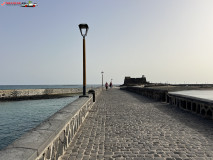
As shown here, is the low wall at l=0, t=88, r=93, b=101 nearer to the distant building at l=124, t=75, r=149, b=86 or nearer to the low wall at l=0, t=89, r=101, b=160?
the distant building at l=124, t=75, r=149, b=86

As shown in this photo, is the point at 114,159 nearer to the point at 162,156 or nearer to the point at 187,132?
the point at 162,156

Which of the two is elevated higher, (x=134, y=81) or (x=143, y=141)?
(x=134, y=81)

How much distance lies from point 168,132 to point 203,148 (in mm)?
1472

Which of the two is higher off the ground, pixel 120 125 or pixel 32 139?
pixel 32 139

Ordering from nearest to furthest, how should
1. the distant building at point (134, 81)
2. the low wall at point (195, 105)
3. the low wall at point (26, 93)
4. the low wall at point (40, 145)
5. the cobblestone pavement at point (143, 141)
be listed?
the low wall at point (40, 145), the cobblestone pavement at point (143, 141), the low wall at point (195, 105), the low wall at point (26, 93), the distant building at point (134, 81)

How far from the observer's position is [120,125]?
701 cm

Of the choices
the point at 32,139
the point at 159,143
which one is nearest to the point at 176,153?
the point at 159,143

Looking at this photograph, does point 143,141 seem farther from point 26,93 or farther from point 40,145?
point 26,93

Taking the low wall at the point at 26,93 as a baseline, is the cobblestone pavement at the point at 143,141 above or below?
above

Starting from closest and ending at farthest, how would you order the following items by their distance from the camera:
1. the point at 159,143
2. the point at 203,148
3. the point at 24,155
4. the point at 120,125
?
the point at 24,155, the point at 203,148, the point at 159,143, the point at 120,125

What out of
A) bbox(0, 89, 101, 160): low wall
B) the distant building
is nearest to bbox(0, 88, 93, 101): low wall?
the distant building

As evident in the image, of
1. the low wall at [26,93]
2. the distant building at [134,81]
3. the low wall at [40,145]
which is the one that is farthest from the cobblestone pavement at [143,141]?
the distant building at [134,81]

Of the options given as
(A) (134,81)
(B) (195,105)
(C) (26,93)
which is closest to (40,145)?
(B) (195,105)

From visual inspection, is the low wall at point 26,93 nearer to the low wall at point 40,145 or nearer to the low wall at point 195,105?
the low wall at point 195,105
